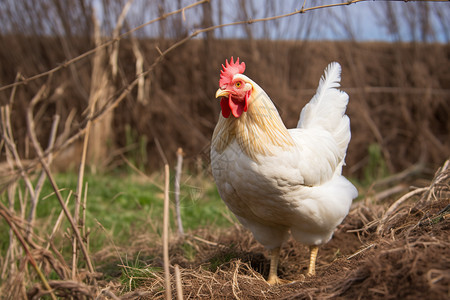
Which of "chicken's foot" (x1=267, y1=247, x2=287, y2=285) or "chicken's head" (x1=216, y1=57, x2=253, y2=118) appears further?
"chicken's foot" (x1=267, y1=247, x2=287, y2=285)

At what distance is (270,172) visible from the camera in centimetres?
254

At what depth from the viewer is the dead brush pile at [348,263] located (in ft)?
5.82

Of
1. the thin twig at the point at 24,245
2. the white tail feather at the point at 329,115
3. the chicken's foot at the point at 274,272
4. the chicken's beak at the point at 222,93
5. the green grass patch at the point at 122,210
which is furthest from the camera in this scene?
the green grass patch at the point at 122,210

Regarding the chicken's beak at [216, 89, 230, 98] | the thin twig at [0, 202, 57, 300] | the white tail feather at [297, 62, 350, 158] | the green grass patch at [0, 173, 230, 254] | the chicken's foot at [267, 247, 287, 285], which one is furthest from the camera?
the green grass patch at [0, 173, 230, 254]

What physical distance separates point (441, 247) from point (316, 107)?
1.85 meters

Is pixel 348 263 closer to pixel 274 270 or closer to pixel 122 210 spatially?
pixel 274 270

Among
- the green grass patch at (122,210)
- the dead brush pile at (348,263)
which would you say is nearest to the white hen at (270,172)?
the dead brush pile at (348,263)

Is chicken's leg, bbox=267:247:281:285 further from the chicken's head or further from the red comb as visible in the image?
the red comb

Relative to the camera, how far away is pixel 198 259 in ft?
11.1

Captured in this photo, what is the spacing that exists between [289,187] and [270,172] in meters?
0.18

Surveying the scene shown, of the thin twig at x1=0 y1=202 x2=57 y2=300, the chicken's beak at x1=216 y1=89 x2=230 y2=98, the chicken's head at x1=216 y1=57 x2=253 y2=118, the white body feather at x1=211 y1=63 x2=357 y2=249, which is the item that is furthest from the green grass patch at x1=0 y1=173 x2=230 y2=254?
the thin twig at x1=0 y1=202 x2=57 y2=300

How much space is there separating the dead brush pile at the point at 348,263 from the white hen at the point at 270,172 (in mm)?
323

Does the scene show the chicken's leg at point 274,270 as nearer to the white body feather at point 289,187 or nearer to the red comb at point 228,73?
the white body feather at point 289,187

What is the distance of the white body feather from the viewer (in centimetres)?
257
